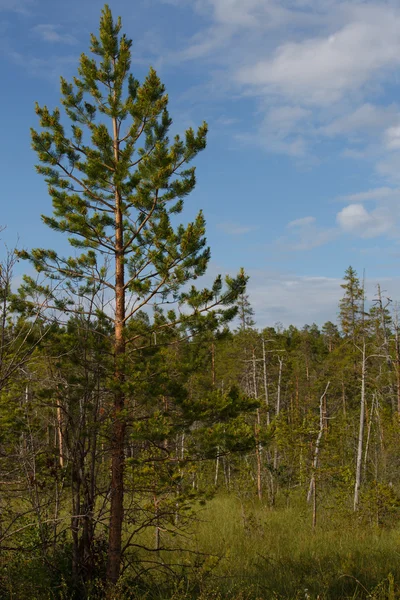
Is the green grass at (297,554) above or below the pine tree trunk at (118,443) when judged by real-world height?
below

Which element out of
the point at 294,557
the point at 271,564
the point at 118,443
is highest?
the point at 118,443

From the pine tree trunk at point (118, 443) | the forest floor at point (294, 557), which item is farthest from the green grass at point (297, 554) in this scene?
the pine tree trunk at point (118, 443)

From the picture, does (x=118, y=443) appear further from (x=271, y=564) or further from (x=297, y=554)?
(x=297, y=554)

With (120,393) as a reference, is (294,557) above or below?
below

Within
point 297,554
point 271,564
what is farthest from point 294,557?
point 271,564

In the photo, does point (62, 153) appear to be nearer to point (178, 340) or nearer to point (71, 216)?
point (71, 216)

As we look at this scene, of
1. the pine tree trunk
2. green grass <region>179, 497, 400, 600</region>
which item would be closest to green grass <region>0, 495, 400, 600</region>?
green grass <region>179, 497, 400, 600</region>

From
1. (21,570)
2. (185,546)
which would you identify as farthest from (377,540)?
(21,570)

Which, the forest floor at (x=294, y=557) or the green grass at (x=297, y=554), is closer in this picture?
the forest floor at (x=294, y=557)

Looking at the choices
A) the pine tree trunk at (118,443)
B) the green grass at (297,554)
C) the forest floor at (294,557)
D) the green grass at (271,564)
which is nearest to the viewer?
the green grass at (271,564)

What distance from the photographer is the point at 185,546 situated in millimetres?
11695

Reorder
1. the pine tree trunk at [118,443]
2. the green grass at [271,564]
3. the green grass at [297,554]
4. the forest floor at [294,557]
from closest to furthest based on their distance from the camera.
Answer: the green grass at [271,564] < the forest floor at [294,557] < the pine tree trunk at [118,443] < the green grass at [297,554]

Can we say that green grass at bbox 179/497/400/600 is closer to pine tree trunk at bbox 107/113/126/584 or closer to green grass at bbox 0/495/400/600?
green grass at bbox 0/495/400/600

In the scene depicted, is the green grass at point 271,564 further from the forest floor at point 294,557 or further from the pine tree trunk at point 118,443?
the pine tree trunk at point 118,443
